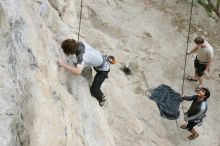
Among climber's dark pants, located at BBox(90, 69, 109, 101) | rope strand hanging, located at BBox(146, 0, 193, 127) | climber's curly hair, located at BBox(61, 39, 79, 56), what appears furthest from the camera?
rope strand hanging, located at BBox(146, 0, 193, 127)

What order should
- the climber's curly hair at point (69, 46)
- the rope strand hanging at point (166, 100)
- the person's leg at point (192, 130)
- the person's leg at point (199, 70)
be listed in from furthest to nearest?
the person's leg at point (199, 70)
the rope strand hanging at point (166, 100)
the person's leg at point (192, 130)
the climber's curly hair at point (69, 46)

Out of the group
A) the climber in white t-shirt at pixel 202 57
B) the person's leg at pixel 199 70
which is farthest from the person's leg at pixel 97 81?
the person's leg at pixel 199 70

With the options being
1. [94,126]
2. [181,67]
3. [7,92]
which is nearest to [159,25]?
[181,67]

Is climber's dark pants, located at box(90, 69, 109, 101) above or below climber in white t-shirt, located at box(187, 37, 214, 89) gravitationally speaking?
above

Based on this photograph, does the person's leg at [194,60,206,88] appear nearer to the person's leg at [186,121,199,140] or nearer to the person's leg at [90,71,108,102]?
the person's leg at [186,121,199,140]

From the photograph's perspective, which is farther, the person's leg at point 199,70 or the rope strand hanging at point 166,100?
the person's leg at point 199,70

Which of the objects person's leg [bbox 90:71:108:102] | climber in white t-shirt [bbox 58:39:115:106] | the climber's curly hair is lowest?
person's leg [bbox 90:71:108:102]

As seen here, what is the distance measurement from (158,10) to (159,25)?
589mm

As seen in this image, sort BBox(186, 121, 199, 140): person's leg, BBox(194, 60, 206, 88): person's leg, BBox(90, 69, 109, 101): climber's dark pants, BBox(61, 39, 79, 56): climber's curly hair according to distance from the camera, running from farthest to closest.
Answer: BBox(194, 60, 206, 88): person's leg → BBox(186, 121, 199, 140): person's leg → BBox(90, 69, 109, 101): climber's dark pants → BBox(61, 39, 79, 56): climber's curly hair

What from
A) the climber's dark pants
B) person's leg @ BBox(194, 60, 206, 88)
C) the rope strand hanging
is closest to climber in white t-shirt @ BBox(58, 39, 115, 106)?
the climber's dark pants

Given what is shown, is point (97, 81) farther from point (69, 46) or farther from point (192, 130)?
point (192, 130)

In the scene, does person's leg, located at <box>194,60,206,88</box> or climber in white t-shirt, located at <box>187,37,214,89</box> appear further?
person's leg, located at <box>194,60,206,88</box>

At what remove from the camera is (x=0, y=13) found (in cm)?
547

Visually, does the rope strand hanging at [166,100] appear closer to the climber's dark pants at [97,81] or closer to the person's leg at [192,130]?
the person's leg at [192,130]
